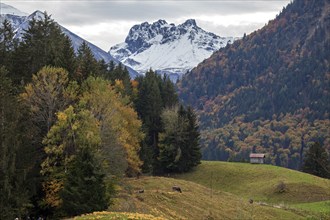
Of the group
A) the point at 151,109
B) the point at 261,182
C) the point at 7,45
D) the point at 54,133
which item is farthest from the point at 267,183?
the point at 7,45

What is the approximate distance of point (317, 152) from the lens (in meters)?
102

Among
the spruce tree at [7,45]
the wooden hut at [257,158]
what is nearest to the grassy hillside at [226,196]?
the wooden hut at [257,158]

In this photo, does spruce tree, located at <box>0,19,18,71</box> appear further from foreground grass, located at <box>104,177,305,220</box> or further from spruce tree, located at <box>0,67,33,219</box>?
foreground grass, located at <box>104,177,305,220</box>

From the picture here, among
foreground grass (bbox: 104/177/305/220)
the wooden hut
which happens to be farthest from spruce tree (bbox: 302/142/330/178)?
foreground grass (bbox: 104/177/305/220)

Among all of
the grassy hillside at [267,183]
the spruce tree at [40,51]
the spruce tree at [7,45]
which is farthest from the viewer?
the grassy hillside at [267,183]

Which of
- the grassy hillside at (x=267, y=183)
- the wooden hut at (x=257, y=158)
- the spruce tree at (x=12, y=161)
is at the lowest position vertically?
the grassy hillside at (x=267, y=183)

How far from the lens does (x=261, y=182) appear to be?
86.1 meters

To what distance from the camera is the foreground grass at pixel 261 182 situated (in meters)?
78.1

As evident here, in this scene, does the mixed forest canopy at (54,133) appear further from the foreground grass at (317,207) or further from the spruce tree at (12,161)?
the foreground grass at (317,207)

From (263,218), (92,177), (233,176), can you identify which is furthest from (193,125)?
(92,177)

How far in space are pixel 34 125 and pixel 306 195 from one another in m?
→ 48.0

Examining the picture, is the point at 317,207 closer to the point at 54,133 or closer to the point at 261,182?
the point at 261,182

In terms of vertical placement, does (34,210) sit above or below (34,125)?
below

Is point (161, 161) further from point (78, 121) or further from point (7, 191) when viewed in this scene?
point (7, 191)
